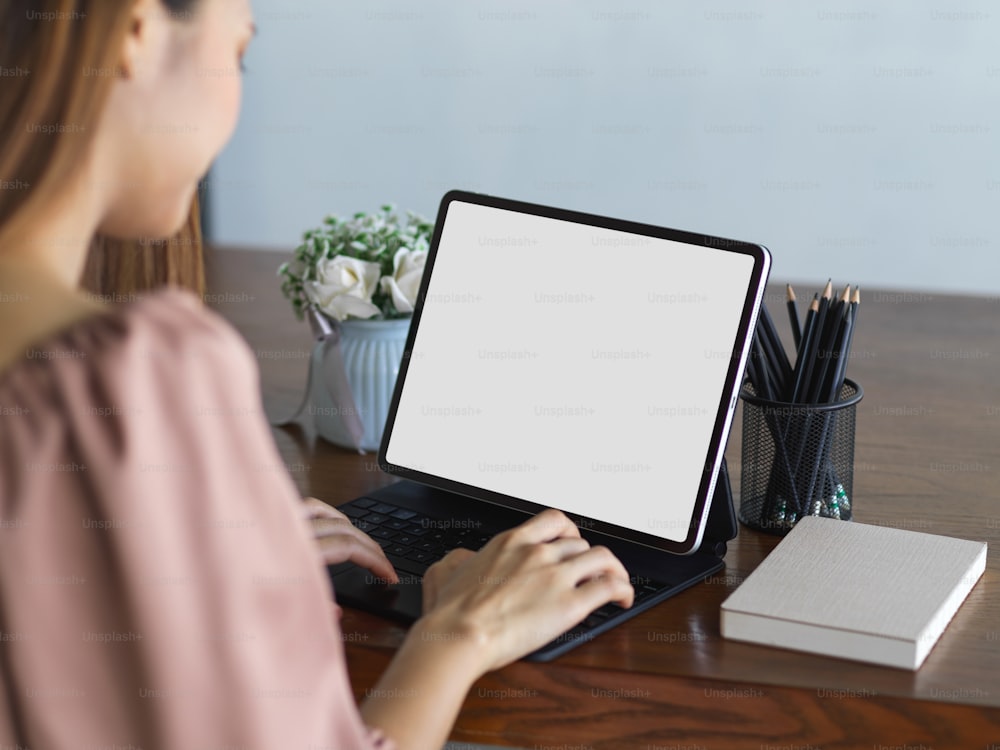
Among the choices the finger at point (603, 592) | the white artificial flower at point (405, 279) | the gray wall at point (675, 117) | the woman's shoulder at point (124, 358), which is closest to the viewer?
the woman's shoulder at point (124, 358)

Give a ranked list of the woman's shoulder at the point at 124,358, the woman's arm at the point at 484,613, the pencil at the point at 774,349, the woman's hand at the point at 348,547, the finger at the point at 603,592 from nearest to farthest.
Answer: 1. the woman's shoulder at the point at 124,358
2. the woman's arm at the point at 484,613
3. the finger at the point at 603,592
4. the woman's hand at the point at 348,547
5. the pencil at the point at 774,349

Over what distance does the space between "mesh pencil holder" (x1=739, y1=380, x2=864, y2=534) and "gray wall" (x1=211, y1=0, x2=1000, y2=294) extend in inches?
107

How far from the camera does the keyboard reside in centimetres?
104

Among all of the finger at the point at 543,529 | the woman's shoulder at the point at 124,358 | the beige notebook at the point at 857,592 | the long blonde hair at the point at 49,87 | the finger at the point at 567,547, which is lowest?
the beige notebook at the point at 857,592

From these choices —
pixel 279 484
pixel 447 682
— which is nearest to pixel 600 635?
pixel 447 682

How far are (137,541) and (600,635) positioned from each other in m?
0.46

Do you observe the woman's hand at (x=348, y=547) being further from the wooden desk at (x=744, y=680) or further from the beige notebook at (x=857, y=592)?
the beige notebook at (x=857, y=592)

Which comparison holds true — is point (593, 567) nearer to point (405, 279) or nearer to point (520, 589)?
point (520, 589)

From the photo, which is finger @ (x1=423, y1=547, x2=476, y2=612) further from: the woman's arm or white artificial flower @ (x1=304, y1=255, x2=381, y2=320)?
white artificial flower @ (x1=304, y1=255, x2=381, y2=320)

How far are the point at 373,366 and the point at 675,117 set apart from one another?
2.60 m

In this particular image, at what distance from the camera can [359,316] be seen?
1.47m

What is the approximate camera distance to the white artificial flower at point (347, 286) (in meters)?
1.47

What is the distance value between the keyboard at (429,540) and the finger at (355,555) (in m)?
0.03

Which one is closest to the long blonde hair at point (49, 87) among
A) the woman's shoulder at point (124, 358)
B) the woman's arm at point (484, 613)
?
the woman's shoulder at point (124, 358)
